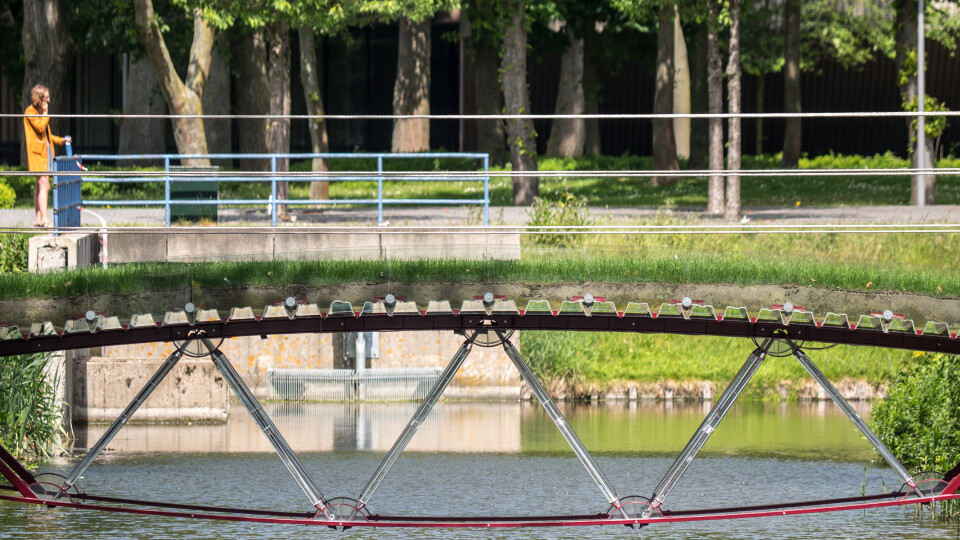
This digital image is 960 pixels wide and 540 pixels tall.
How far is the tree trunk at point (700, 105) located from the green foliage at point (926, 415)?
17031 mm

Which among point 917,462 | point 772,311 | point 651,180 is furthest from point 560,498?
point 651,180

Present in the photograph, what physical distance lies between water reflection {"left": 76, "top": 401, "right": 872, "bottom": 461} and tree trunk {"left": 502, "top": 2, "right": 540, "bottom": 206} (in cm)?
561

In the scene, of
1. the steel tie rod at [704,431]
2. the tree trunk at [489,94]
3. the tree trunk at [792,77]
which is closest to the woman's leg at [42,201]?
the steel tie rod at [704,431]

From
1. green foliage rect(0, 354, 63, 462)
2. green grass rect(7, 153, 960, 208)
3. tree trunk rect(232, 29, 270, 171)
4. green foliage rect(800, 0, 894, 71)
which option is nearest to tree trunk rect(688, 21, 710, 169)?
green grass rect(7, 153, 960, 208)

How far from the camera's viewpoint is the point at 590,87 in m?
39.5

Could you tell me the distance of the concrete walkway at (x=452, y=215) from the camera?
22.6 metres

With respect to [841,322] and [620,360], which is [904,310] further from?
[620,360]

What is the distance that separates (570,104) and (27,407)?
23.5 meters

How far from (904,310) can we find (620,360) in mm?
11505

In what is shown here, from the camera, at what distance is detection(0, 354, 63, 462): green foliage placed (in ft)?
57.3

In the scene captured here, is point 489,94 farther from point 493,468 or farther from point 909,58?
point 493,468

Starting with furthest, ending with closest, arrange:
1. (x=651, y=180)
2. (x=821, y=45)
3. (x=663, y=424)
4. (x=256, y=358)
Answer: (x=821, y=45) < (x=651, y=180) < (x=256, y=358) < (x=663, y=424)

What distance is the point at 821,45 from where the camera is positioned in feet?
141

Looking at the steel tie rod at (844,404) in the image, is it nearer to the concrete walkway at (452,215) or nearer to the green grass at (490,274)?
the green grass at (490,274)
